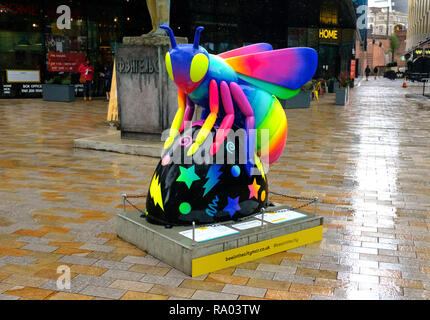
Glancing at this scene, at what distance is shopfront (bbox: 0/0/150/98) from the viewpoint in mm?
22859

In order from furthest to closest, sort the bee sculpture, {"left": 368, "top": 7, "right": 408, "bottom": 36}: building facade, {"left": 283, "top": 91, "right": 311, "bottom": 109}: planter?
{"left": 368, "top": 7, "right": 408, "bottom": 36}: building facade → {"left": 283, "top": 91, "right": 311, "bottom": 109}: planter → the bee sculpture

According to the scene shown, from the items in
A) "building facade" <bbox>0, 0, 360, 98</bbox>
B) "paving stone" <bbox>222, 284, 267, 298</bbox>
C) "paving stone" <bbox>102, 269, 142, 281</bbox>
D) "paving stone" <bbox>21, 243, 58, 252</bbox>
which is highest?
"building facade" <bbox>0, 0, 360, 98</bbox>

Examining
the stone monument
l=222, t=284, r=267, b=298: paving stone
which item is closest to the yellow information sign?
l=222, t=284, r=267, b=298: paving stone

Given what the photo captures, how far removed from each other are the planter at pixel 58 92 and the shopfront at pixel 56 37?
45 centimetres

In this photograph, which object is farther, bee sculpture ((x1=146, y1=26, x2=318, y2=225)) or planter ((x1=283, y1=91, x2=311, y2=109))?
planter ((x1=283, y1=91, x2=311, y2=109))

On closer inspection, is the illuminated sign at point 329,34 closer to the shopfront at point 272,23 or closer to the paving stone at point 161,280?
the shopfront at point 272,23

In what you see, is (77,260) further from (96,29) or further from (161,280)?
(96,29)

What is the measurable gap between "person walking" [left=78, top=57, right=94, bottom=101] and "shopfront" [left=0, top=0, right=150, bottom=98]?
0.89m

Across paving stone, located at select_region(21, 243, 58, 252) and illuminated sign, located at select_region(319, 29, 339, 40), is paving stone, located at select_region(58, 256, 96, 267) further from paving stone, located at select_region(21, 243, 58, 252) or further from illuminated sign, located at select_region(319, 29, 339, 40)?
illuminated sign, located at select_region(319, 29, 339, 40)

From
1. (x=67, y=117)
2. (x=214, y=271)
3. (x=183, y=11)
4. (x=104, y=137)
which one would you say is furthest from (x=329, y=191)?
(x=183, y=11)

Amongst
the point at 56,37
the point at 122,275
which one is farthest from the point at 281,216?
the point at 56,37

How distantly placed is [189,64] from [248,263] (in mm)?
1942
